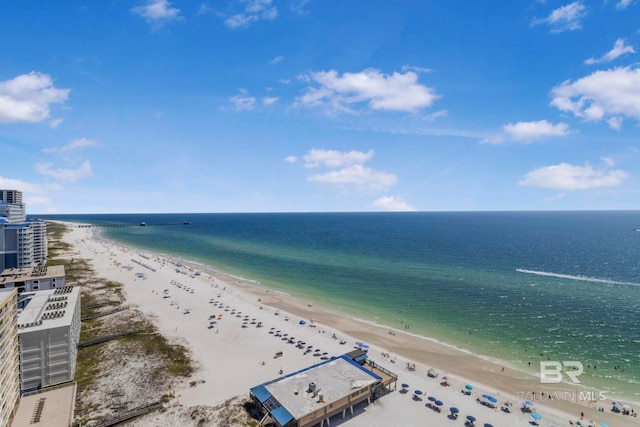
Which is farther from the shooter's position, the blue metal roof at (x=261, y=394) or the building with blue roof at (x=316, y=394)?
the blue metal roof at (x=261, y=394)

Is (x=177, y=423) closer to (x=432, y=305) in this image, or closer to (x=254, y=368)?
(x=254, y=368)

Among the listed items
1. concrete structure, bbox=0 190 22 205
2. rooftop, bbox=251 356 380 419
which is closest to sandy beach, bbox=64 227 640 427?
rooftop, bbox=251 356 380 419

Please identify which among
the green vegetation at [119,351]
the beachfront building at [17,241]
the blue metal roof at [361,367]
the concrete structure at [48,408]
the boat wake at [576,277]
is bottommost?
the concrete structure at [48,408]

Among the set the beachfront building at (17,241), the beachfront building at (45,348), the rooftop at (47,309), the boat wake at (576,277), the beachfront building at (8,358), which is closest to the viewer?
the beachfront building at (8,358)

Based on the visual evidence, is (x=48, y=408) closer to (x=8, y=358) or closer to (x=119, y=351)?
(x=8, y=358)

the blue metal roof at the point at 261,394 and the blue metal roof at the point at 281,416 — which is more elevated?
the blue metal roof at the point at 261,394

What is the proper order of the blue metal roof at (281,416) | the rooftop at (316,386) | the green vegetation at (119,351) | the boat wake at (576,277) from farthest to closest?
the boat wake at (576,277) → the green vegetation at (119,351) → the rooftop at (316,386) → the blue metal roof at (281,416)

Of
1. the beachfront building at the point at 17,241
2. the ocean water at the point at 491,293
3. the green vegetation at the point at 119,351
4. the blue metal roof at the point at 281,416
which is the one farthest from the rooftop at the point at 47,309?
the ocean water at the point at 491,293

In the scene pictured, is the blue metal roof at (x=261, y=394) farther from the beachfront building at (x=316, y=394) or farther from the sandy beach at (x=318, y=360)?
the sandy beach at (x=318, y=360)
